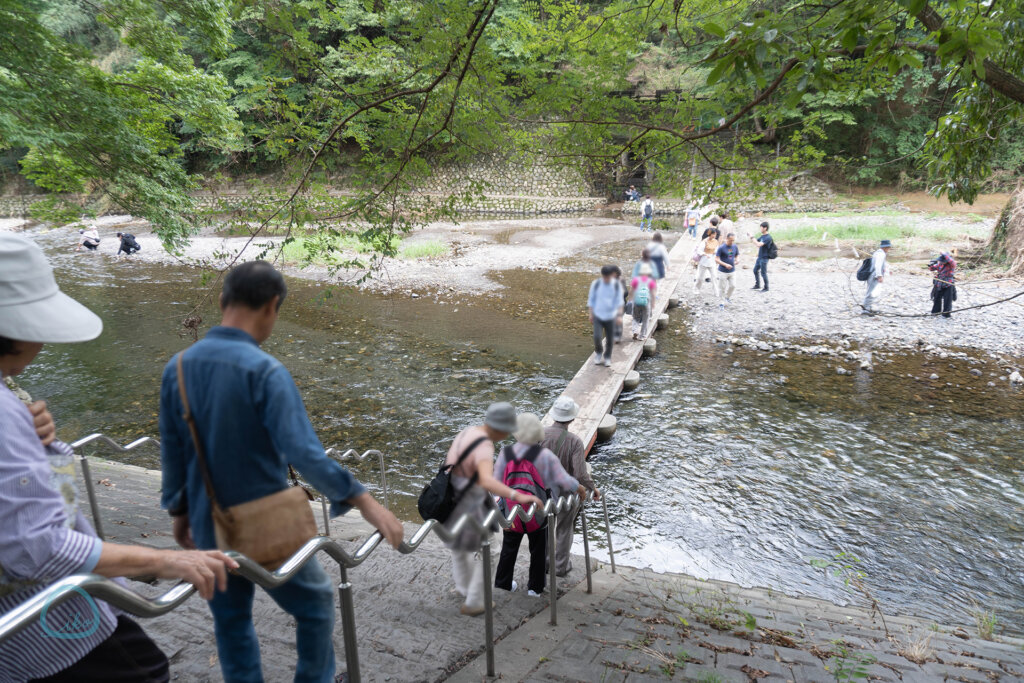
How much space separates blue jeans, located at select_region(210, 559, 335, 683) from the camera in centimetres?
194

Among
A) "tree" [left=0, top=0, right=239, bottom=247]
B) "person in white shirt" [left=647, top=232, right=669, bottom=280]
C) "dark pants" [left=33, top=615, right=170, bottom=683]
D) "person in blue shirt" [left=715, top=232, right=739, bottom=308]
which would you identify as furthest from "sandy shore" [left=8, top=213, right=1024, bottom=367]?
"dark pants" [left=33, top=615, right=170, bottom=683]

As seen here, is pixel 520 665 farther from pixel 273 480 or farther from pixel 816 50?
pixel 816 50

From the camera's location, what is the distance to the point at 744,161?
5141 mm

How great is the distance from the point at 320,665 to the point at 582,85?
209 inches

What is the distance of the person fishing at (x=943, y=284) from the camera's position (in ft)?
38.5

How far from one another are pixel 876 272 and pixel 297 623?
1397 centimetres

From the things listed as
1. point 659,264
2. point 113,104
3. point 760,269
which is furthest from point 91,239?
point 760,269

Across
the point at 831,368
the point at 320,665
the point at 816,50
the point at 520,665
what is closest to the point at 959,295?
the point at 831,368

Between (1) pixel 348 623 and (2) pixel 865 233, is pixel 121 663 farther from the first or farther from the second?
(2) pixel 865 233

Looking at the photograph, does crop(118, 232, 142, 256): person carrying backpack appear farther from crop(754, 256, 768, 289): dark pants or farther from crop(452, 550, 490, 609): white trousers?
crop(452, 550, 490, 609): white trousers

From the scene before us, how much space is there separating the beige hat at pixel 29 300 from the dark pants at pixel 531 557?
3144 mm

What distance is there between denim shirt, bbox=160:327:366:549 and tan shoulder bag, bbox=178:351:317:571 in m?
0.02

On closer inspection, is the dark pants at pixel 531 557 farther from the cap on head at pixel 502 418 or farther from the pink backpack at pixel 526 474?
the cap on head at pixel 502 418

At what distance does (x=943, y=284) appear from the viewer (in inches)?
462
